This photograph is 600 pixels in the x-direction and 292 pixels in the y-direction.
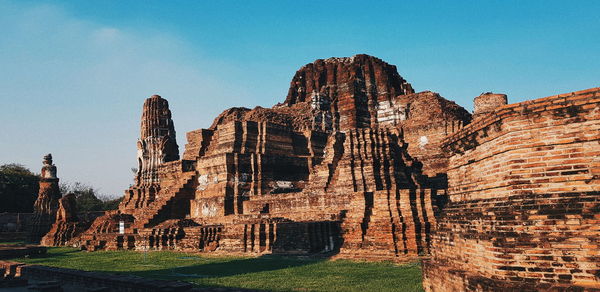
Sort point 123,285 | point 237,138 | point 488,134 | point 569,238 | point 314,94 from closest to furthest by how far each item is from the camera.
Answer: point 569,238 → point 488,134 → point 123,285 → point 237,138 → point 314,94

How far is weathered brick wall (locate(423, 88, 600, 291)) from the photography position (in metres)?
5.23

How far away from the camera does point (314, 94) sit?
33906 mm

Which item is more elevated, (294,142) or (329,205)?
(294,142)

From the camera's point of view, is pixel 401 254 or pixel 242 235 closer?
pixel 401 254

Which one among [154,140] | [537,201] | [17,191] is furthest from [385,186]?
[17,191]

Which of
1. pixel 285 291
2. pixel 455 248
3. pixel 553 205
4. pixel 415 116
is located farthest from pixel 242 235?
pixel 415 116

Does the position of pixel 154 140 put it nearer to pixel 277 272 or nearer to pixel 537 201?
pixel 277 272

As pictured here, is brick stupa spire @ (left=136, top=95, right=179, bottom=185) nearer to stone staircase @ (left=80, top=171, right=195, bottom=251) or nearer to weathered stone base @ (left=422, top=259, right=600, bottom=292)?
stone staircase @ (left=80, top=171, right=195, bottom=251)

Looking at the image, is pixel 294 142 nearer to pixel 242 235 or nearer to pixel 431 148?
pixel 431 148

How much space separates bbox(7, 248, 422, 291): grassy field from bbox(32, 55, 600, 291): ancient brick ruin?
997 millimetres

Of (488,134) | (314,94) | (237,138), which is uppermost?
(314,94)

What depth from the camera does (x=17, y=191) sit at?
41.7 meters

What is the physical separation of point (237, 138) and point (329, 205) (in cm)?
825

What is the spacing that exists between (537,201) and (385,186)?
406 inches
